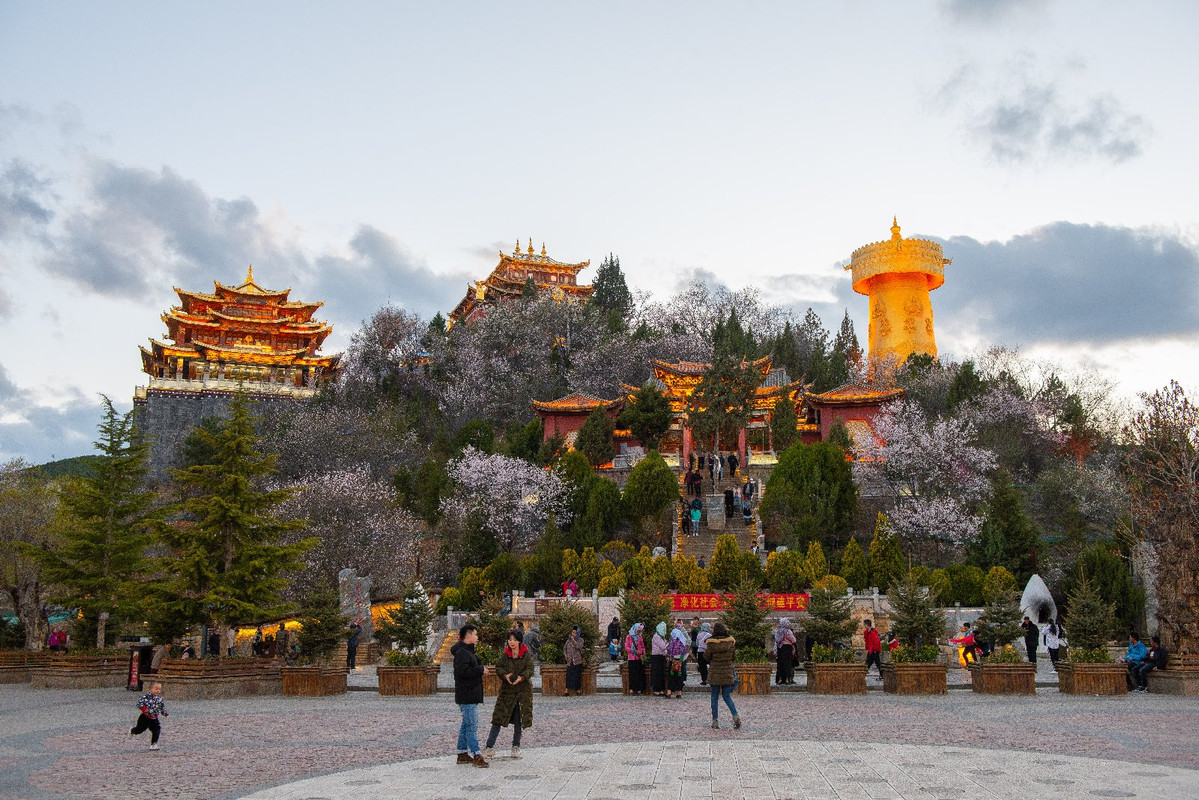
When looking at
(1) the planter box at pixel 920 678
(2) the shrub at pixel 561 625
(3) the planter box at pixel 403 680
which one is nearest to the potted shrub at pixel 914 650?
(1) the planter box at pixel 920 678

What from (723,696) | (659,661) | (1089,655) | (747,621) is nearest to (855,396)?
(747,621)

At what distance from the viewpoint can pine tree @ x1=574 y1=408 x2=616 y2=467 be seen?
4516 centimetres

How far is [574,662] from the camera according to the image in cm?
1853

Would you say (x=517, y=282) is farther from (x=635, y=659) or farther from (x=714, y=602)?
(x=635, y=659)

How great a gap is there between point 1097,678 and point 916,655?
Result: 293cm

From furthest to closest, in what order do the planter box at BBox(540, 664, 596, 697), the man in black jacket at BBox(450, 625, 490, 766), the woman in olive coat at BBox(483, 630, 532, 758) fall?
the planter box at BBox(540, 664, 596, 697) → the woman in olive coat at BBox(483, 630, 532, 758) → the man in black jacket at BBox(450, 625, 490, 766)

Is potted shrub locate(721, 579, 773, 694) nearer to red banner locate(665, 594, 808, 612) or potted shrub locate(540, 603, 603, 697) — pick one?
potted shrub locate(540, 603, 603, 697)

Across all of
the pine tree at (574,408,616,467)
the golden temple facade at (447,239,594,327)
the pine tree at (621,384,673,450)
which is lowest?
the pine tree at (574,408,616,467)

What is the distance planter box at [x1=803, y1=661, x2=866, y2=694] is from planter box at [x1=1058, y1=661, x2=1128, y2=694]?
3.41 meters

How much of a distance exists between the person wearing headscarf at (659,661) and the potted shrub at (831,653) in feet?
8.79

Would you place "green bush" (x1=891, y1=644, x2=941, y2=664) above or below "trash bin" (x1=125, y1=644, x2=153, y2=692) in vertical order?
above

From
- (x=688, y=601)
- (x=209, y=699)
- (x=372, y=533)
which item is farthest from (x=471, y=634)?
(x=372, y=533)

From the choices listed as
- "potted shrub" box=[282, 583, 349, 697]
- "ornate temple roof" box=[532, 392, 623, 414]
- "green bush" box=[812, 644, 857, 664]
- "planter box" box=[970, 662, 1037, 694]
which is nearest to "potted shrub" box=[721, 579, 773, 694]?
"green bush" box=[812, 644, 857, 664]

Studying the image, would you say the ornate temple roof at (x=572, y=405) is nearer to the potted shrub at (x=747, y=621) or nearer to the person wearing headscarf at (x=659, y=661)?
the potted shrub at (x=747, y=621)
